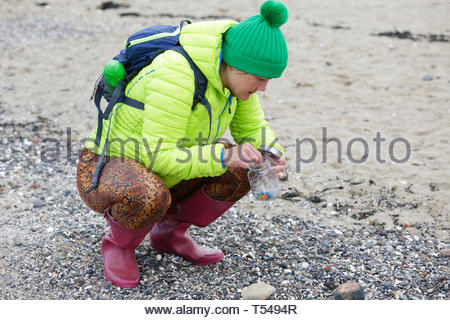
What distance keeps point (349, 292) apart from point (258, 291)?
0.47m

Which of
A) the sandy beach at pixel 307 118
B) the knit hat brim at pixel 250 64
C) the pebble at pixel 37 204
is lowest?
the pebble at pixel 37 204

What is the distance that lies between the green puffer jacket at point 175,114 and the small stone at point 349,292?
0.90 meters

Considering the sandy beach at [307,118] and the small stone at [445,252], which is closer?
the small stone at [445,252]

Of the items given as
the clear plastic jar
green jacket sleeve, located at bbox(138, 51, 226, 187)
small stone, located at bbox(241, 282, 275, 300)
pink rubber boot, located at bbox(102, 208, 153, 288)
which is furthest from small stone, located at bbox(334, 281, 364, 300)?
pink rubber boot, located at bbox(102, 208, 153, 288)

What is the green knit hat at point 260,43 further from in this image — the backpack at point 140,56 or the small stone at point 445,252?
the small stone at point 445,252

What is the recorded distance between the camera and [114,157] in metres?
2.79

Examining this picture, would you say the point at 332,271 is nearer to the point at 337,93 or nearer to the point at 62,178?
the point at 62,178

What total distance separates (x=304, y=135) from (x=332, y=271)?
230 centimetres

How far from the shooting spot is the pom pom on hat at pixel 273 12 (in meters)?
2.44

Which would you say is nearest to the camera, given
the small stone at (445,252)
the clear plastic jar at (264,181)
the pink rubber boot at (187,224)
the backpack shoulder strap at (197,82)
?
the backpack shoulder strap at (197,82)

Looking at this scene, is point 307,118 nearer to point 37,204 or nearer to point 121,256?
point 37,204

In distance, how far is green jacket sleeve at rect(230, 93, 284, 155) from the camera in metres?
3.08

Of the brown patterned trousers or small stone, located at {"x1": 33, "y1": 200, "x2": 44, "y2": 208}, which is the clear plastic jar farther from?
small stone, located at {"x1": 33, "y1": 200, "x2": 44, "y2": 208}

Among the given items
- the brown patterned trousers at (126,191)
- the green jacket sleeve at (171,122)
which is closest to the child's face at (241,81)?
the green jacket sleeve at (171,122)
